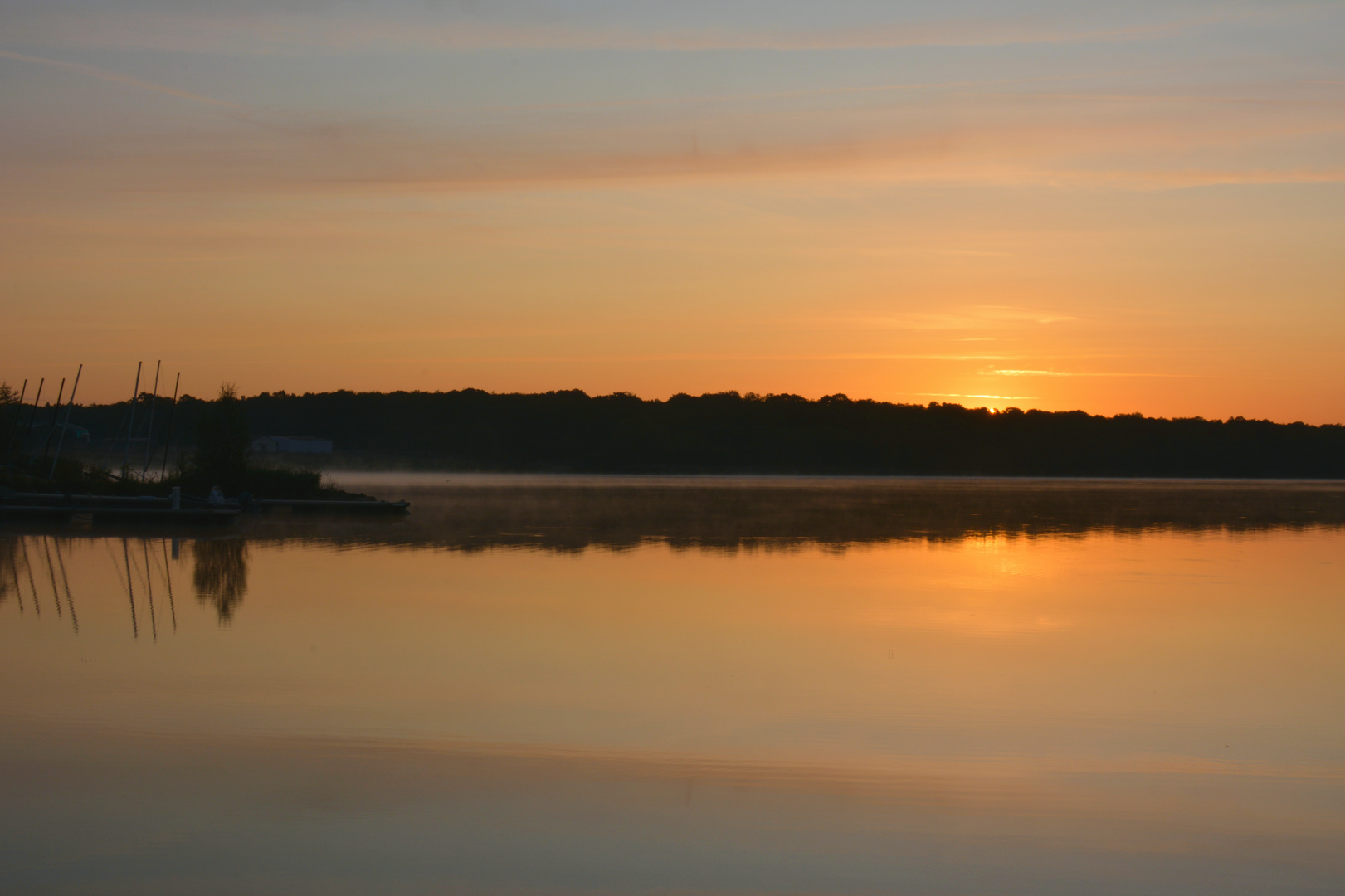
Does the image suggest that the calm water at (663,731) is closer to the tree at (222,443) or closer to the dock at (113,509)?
the dock at (113,509)

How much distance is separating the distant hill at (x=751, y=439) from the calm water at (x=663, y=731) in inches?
3866

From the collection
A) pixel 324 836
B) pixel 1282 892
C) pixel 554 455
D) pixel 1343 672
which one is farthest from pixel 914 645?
pixel 554 455

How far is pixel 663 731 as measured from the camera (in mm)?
8258

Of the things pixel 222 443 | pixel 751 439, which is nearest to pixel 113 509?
pixel 222 443

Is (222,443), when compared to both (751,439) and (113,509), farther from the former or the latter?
(751,439)

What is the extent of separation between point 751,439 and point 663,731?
115333mm

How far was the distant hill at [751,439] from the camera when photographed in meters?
117

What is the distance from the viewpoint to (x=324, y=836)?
5.83 m

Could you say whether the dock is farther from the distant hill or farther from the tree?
the distant hill

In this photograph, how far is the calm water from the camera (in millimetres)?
5625

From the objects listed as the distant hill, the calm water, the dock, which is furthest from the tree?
the distant hill

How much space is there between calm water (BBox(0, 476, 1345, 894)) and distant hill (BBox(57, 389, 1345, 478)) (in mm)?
98199

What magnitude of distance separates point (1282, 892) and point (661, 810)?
3045 millimetres

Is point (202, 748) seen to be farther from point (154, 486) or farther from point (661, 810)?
point (154, 486)
